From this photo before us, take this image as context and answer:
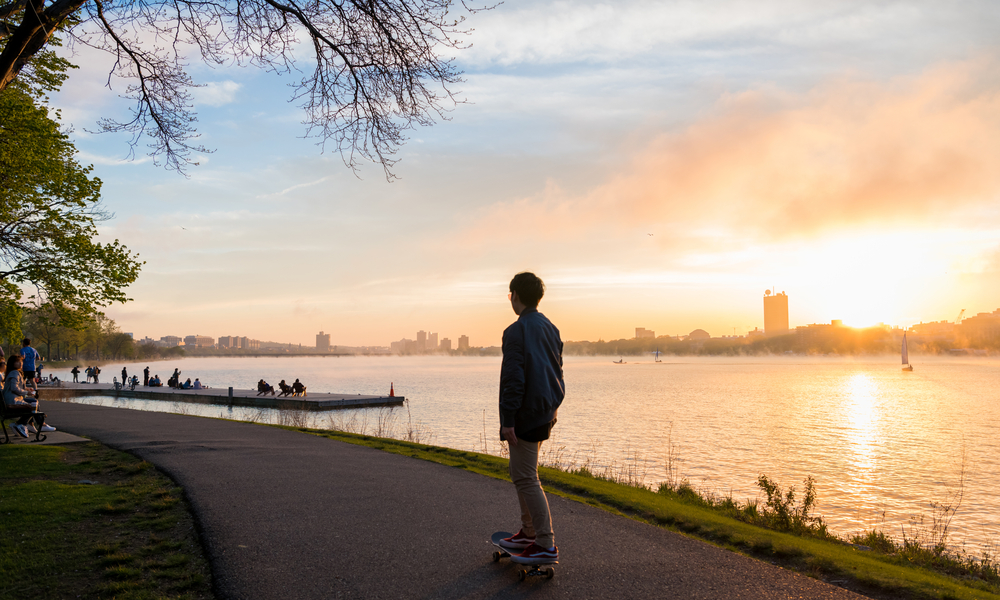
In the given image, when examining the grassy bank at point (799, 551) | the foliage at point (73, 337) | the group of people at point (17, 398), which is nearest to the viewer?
the grassy bank at point (799, 551)

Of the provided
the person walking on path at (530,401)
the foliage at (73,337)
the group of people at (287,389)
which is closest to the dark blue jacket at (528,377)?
the person walking on path at (530,401)

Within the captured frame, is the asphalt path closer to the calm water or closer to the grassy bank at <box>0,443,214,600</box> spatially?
the grassy bank at <box>0,443,214,600</box>

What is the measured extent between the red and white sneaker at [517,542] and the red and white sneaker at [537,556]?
0.34 feet

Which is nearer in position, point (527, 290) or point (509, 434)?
point (509, 434)

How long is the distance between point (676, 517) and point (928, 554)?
3.04 metres

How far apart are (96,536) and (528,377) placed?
4622 millimetres

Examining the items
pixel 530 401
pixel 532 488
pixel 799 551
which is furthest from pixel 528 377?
pixel 799 551

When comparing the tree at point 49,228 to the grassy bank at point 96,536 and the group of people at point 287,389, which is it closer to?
the grassy bank at point 96,536

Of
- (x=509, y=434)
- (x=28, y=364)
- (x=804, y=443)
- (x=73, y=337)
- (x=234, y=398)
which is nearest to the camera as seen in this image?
(x=509, y=434)

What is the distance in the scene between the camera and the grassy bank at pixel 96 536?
4320mm

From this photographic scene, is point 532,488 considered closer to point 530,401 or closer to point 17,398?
point 530,401

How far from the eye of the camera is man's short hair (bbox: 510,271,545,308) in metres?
4.65

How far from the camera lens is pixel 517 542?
4711 mm

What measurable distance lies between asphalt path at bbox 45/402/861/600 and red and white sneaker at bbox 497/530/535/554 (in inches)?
7.7
